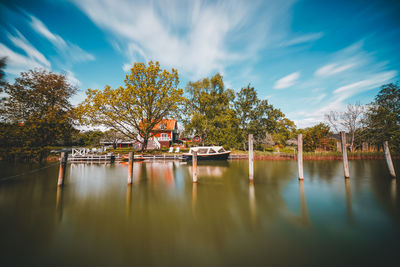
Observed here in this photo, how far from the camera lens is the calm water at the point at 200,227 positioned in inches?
141

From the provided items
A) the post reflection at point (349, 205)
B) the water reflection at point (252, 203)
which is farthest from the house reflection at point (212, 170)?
the post reflection at point (349, 205)

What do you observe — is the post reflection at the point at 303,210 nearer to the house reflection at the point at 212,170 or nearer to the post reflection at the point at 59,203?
the house reflection at the point at 212,170

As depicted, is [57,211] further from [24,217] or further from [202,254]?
[202,254]

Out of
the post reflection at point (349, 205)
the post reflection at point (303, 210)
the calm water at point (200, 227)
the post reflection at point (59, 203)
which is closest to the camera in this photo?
the calm water at point (200, 227)

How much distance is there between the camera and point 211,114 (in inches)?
1259

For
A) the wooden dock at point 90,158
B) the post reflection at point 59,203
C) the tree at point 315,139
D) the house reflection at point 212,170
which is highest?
the tree at point 315,139

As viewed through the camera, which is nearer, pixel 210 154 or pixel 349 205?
pixel 349 205

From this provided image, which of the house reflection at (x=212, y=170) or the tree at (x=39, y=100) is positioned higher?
the tree at (x=39, y=100)

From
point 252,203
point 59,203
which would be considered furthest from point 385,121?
point 59,203

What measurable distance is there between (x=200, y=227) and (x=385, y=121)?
36036 mm

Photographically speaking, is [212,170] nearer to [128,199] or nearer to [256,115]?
[128,199]

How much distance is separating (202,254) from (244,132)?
31465mm

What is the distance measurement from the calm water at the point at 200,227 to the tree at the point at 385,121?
917 inches

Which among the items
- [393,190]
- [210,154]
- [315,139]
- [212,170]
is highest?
[315,139]
